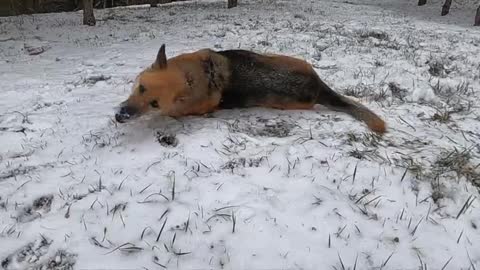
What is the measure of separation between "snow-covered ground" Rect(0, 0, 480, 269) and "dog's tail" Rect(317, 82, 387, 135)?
0.41ft

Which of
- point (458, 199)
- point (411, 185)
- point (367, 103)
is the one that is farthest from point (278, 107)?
point (458, 199)

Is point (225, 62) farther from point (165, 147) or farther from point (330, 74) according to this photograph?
point (330, 74)

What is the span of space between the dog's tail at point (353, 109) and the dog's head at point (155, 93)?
5.07 feet

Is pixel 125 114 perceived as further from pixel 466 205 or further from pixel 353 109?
pixel 466 205

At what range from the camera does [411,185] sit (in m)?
3.38

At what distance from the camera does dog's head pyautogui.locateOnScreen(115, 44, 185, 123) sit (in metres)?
4.07

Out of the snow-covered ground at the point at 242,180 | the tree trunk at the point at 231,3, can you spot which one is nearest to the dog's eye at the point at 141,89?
the snow-covered ground at the point at 242,180

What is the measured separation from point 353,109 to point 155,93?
6.51ft

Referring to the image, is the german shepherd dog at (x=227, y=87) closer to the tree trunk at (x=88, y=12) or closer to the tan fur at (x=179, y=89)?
the tan fur at (x=179, y=89)

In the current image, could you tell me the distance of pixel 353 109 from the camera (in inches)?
182

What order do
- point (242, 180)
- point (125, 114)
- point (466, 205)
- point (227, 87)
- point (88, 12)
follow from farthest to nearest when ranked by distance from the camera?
point (88, 12) < point (227, 87) < point (125, 114) < point (242, 180) < point (466, 205)

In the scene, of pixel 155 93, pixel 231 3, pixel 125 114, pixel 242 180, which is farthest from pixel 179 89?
pixel 231 3

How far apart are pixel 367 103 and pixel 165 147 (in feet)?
8.10

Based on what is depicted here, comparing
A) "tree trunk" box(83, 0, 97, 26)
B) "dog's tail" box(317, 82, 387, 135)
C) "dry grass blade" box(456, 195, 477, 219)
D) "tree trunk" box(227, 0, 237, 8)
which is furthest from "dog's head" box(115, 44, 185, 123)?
"tree trunk" box(227, 0, 237, 8)
